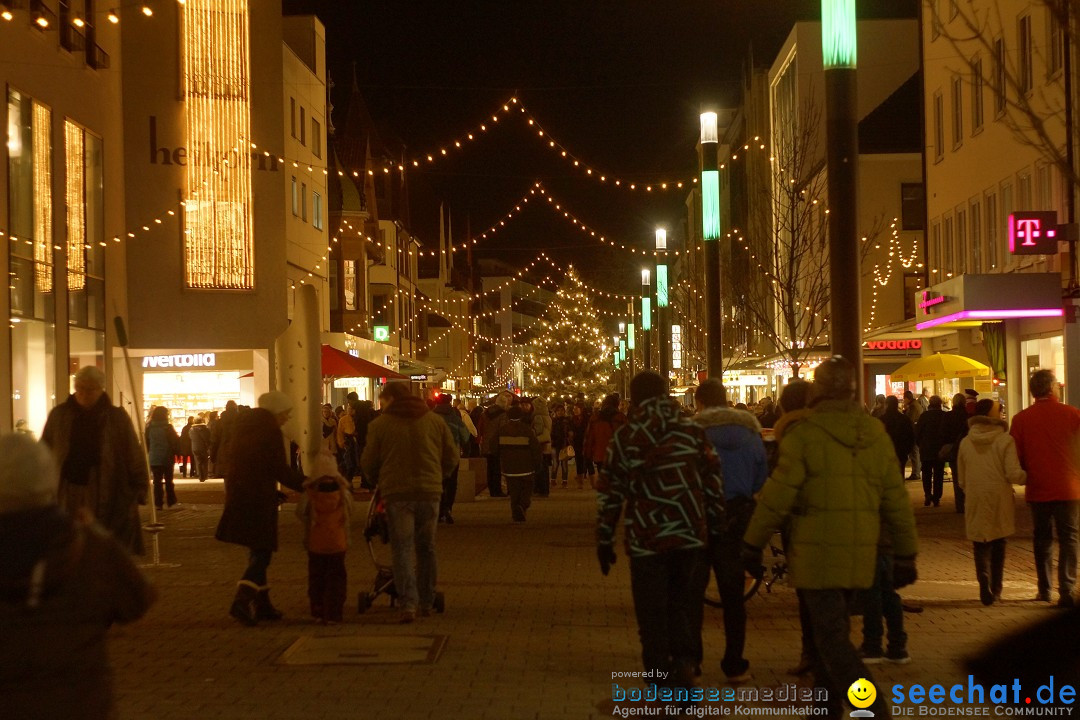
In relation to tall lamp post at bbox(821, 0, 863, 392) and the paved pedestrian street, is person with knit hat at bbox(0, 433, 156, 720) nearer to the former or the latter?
the paved pedestrian street

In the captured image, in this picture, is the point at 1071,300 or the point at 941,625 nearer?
the point at 941,625

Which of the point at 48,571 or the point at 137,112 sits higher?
the point at 137,112

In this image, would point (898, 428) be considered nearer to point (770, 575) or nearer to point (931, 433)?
point (931, 433)

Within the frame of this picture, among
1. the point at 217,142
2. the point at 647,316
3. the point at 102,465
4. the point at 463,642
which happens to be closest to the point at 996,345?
the point at 647,316

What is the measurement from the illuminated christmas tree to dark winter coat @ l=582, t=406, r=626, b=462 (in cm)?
7473

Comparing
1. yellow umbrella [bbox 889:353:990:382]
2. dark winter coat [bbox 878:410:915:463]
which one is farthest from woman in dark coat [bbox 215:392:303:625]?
yellow umbrella [bbox 889:353:990:382]

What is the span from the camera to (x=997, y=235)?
29.8 meters

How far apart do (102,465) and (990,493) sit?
273 inches

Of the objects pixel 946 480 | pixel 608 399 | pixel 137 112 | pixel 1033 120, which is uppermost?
pixel 137 112

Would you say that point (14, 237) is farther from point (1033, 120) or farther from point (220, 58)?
point (1033, 120)

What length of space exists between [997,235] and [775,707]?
24240 mm

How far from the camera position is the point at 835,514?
262 inches

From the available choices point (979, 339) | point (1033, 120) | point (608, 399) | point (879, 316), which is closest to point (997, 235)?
point (979, 339)

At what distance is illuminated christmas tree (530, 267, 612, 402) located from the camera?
333 ft
